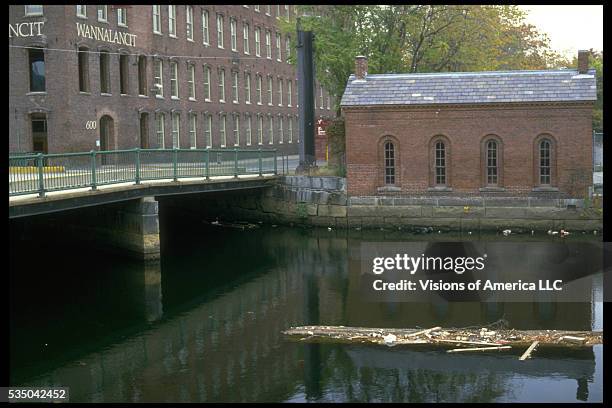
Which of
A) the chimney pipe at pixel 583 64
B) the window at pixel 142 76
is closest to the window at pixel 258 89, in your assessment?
the window at pixel 142 76

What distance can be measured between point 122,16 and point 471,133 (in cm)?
1940

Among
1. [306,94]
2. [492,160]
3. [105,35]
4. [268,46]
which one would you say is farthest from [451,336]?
[268,46]

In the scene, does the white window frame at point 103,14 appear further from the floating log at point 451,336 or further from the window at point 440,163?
the floating log at point 451,336

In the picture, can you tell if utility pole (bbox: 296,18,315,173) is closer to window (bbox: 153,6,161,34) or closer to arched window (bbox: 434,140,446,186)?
arched window (bbox: 434,140,446,186)

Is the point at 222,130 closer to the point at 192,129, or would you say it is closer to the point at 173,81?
the point at 192,129

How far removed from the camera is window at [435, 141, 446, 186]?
3250 cm

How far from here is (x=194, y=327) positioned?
18.9 meters

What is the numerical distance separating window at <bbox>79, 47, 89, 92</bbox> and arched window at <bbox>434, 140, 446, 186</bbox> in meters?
17.2

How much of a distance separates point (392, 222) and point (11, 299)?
Answer: 15.5m

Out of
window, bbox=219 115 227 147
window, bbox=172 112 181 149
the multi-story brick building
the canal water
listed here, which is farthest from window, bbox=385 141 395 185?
window, bbox=219 115 227 147

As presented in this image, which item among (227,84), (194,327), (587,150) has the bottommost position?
(194,327)

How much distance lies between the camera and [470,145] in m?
32.1

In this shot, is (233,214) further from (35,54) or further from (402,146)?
(35,54)

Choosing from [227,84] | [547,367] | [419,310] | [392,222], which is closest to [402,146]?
[392,222]
